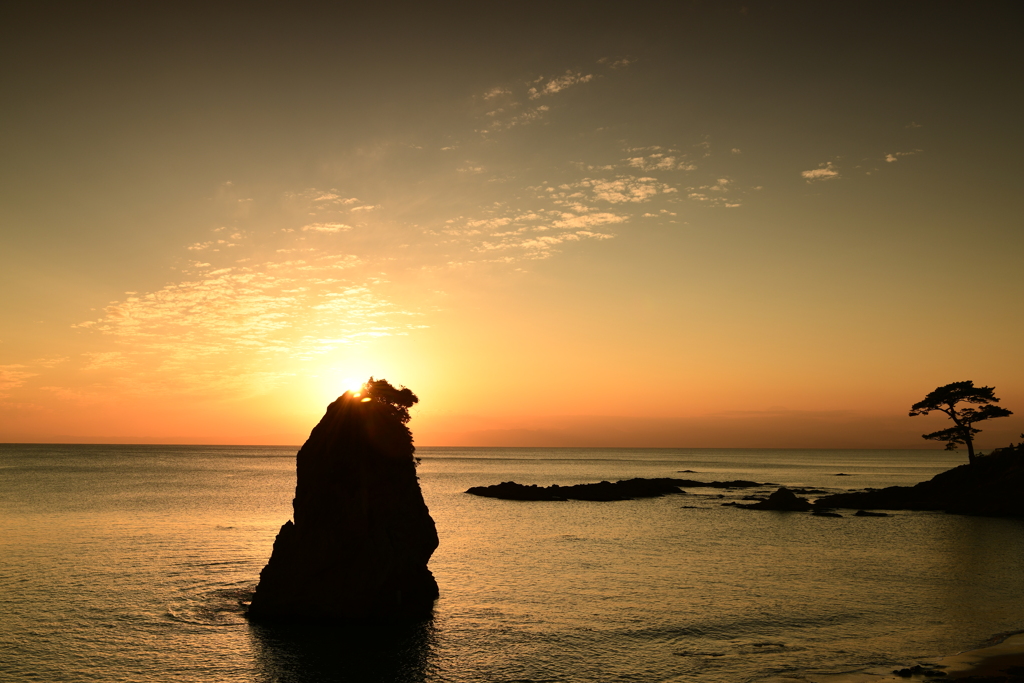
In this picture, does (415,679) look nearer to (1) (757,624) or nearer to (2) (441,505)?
(1) (757,624)

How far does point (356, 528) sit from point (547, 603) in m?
11.7

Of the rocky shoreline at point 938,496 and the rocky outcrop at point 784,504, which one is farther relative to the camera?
the rocky outcrop at point 784,504

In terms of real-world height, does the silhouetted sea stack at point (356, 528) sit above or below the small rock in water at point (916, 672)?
above

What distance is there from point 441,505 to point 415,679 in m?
66.8

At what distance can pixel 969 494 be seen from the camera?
3059 inches

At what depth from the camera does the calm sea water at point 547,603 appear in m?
24.6

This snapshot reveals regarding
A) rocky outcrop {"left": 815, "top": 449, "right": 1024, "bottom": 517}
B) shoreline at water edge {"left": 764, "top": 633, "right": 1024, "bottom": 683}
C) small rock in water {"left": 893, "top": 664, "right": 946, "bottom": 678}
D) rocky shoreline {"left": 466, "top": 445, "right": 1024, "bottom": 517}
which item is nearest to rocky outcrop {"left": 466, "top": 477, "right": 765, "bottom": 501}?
rocky shoreline {"left": 466, "top": 445, "right": 1024, "bottom": 517}

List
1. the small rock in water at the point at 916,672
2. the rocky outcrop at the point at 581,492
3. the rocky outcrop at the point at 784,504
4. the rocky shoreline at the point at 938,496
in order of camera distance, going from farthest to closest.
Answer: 1. the rocky outcrop at the point at 581,492
2. the rocky outcrop at the point at 784,504
3. the rocky shoreline at the point at 938,496
4. the small rock in water at the point at 916,672

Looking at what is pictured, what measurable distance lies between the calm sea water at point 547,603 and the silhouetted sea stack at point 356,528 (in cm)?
169

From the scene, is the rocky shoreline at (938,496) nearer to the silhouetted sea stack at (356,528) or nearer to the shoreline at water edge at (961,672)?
the shoreline at water edge at (961,672)

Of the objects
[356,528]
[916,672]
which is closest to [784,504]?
[916,672]

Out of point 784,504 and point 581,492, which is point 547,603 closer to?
point 784,504

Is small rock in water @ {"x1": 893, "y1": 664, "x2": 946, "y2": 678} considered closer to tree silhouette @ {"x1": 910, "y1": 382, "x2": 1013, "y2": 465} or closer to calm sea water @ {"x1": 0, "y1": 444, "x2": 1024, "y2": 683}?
calm sea water @ {"x1": 0, "y1": 444, "x2": 1024, "y2": 683}

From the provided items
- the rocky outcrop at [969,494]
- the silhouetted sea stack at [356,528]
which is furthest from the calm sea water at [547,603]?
the rocky outcrop at [969,494]
